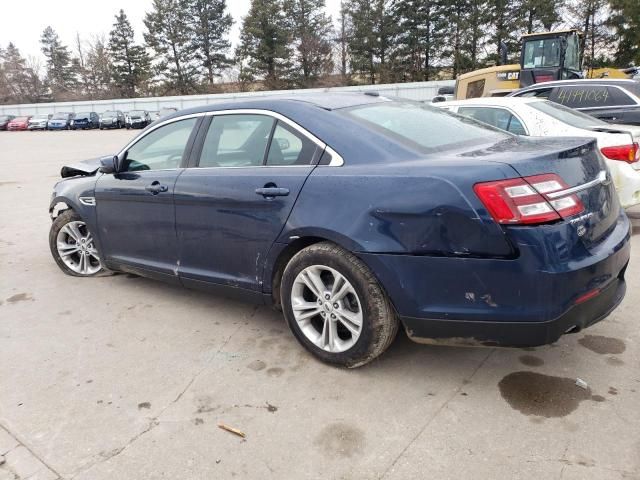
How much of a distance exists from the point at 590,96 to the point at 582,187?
694 centimetres

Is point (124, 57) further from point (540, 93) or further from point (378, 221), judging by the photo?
point (378, 221)

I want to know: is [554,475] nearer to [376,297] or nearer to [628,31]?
[376,297]

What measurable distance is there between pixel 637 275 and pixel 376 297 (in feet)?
9.27

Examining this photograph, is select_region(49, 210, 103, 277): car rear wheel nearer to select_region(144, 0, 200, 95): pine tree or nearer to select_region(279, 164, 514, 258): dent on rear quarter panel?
select_region(279, 164, 514, 258): dent on rear quarter panel

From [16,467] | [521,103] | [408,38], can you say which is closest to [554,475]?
[16,467]

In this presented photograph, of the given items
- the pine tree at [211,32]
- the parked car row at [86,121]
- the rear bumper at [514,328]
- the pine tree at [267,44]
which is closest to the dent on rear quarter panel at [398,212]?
the rear bumper at [514,328]

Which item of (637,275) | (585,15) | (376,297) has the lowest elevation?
(637,275)

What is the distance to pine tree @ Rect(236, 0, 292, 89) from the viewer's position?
50.6 metres

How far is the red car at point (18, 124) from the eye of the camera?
147 feet

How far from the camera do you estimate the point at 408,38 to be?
4706 centimetres

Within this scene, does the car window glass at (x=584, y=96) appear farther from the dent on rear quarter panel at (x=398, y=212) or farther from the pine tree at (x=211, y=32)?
the pine tree at (x=211, y=32)

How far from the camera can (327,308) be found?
3.06 m

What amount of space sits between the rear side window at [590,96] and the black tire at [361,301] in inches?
287

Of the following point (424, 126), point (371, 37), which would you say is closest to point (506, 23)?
point (371, 37)
